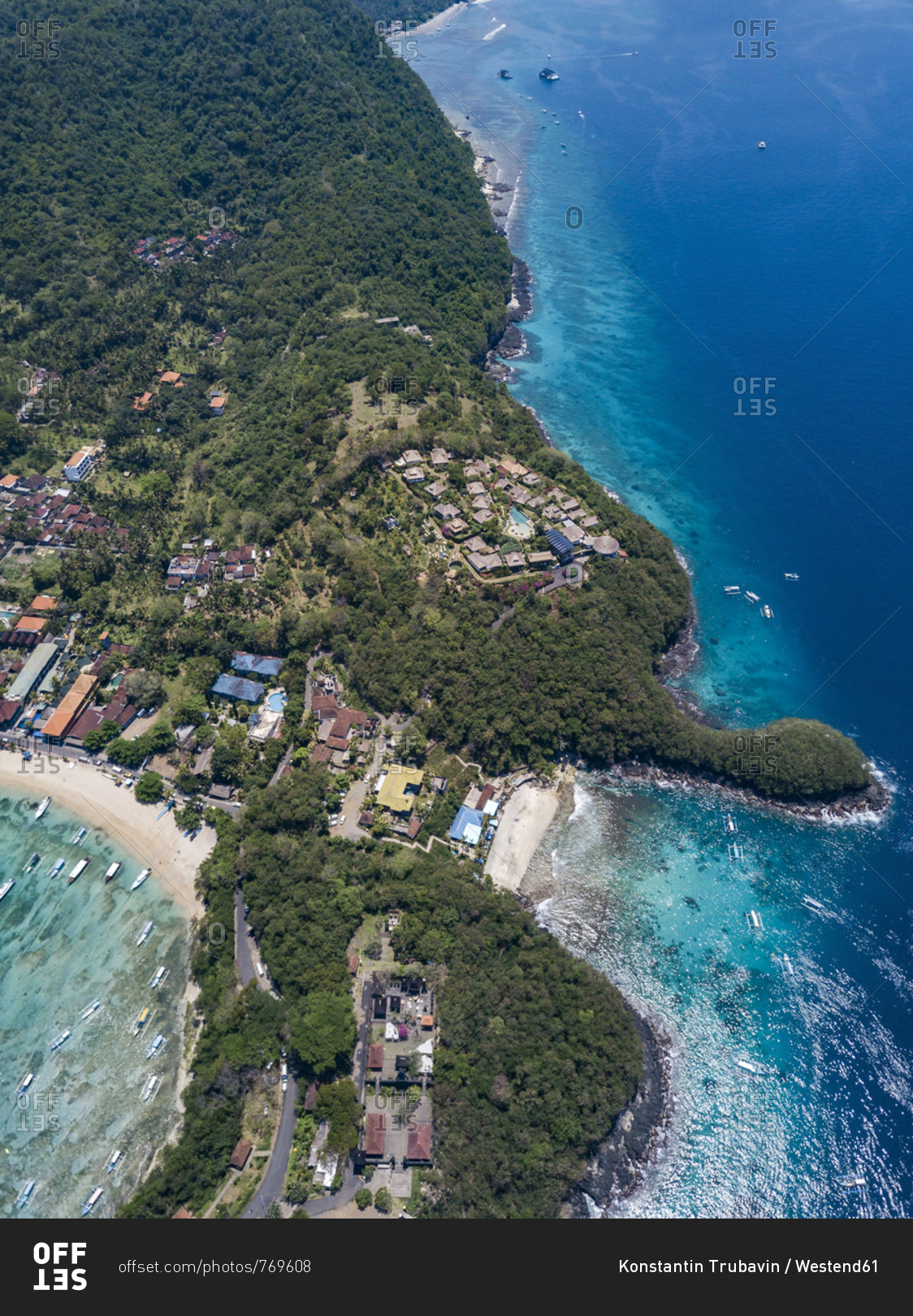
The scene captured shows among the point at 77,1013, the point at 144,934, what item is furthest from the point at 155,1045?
the point at 144,934

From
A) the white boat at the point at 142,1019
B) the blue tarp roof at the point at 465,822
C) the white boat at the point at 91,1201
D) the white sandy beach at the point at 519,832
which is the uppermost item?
the blue tarp roof at the point at 465,822

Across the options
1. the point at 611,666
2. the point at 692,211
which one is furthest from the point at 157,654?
the point at 692,211

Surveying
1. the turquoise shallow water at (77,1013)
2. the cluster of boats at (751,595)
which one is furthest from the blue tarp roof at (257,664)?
the cluster of boats at (751,595)

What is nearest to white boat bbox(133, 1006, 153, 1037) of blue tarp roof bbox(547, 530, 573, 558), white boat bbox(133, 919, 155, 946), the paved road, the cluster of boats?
white boat bbox(133, 919, 155, 946)

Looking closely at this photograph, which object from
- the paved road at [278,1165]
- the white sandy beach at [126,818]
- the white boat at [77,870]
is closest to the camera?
the paved road at [278,1165]

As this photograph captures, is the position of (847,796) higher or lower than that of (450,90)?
lower

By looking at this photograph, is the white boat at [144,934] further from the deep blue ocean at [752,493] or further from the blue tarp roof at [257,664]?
the deep blue ocean at [752,493]

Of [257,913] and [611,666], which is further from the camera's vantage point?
[611,666]

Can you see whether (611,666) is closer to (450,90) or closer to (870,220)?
(870,220)
